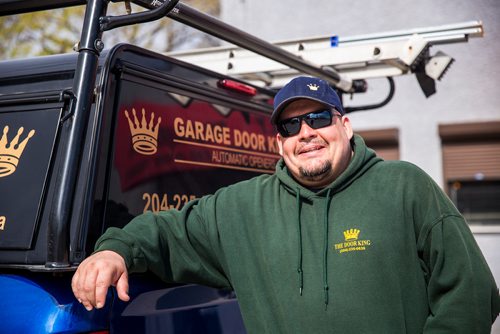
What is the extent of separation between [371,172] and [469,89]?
7.52 metres

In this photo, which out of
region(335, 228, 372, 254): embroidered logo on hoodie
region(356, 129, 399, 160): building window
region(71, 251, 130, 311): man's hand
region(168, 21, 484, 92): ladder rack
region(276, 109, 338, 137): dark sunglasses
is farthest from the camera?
region(356, 129, 399, 160): building window

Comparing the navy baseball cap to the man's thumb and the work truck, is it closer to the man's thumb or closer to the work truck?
the work truck

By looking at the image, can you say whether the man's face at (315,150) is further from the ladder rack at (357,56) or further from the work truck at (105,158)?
the ladder rack at (357,56)

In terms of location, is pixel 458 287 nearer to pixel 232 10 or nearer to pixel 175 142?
pixel 175 142

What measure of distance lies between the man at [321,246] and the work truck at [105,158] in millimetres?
164

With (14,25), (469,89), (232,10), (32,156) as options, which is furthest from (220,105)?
(14,25)

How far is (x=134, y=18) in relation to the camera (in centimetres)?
235

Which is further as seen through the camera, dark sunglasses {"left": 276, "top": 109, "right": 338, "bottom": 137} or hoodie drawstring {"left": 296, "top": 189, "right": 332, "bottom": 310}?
dark sunglasses {"left": 276, "top": 109, "right": 338, "bottom": 137}

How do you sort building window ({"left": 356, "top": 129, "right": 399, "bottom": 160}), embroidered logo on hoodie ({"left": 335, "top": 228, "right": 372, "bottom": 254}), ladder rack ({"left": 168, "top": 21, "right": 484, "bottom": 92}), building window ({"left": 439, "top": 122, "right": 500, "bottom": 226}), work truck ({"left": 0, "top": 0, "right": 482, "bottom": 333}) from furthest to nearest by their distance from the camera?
building window ({"left": 356, "top": 129, "right": 399, "bottom": 160})
building window ({"left": 439, "top": 122, "right": 500, "bottom": 226})
ladder rack ({"left": 168, "top": 21, "right": 484, "bottom": 92})
work truck ({"left": 0, "top": 0, "right": 482, "bottom": 333})
embroidered logo on hoodie ({"left": 335, "top": 228, "right": 372, "bottom": 254})

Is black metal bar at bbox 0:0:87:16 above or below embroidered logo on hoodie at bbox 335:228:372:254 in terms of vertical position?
above

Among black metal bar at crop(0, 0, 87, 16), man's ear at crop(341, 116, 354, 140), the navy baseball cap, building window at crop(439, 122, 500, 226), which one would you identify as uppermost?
building window at crop(439, 122, 500, 226)

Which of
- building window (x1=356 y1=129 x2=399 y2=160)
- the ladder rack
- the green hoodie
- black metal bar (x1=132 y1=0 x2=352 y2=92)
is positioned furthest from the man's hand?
building window (x1=356 y1=129 x2=399 y2=160)

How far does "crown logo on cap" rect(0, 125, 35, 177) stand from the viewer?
2600 mm

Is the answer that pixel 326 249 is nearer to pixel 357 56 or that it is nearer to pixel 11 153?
pixel 11 153
